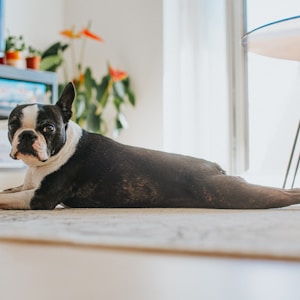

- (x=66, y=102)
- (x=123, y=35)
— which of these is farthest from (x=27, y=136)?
(x=123, y=35)

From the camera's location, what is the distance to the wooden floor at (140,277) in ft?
1.70

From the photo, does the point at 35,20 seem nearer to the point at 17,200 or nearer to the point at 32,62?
the point at 32,62

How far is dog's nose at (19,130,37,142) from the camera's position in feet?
4.55

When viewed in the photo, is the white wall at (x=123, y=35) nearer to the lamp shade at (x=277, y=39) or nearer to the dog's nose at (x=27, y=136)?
the lamp shade at (x=277, y=39)

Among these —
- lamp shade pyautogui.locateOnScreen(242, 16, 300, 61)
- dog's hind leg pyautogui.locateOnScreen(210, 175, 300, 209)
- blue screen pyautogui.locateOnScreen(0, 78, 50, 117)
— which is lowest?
dog's hind leg pyautogui.locateOnScreen(210, 175, 300, 209)

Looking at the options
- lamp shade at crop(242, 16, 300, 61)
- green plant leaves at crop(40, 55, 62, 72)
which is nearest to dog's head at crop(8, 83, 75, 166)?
lamp shade at crop(242, 16, 300, 61)

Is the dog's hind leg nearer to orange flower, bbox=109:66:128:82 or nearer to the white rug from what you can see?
the white rug

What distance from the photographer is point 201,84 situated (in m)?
3.01

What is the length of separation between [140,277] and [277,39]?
156cm

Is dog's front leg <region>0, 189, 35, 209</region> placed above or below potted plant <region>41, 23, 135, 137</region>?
below

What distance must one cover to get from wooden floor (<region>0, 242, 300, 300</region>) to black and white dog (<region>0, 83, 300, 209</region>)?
2.44 ft

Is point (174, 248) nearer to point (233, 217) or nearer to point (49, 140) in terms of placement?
point (233, 217)

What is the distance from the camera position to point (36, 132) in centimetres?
140

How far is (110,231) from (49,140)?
0.61 m
